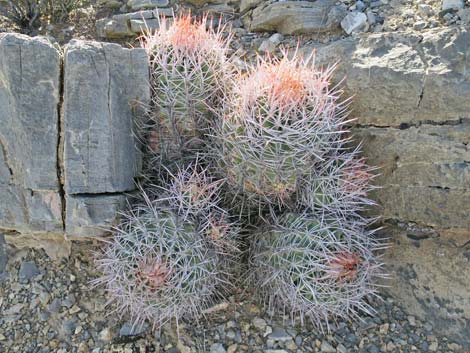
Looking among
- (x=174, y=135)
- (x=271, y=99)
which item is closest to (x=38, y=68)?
(x=174, y=135)

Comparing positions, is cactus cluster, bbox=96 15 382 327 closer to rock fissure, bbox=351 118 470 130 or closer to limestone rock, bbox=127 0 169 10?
rock fissure, bbox=351 118 470 130

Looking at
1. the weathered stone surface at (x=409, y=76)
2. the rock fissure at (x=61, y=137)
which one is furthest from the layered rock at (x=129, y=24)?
the weathered stone surface at (x=409, y=76)

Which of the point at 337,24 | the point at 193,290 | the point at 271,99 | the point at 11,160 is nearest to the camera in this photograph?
the point at 271,99

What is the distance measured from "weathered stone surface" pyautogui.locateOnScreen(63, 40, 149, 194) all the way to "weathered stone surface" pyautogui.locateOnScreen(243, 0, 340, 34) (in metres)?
1.30

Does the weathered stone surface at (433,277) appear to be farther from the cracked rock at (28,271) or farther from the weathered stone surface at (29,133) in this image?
the cracked rock at (28,271)

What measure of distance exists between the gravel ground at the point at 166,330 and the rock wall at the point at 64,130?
0.47m

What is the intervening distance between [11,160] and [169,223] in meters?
0.93

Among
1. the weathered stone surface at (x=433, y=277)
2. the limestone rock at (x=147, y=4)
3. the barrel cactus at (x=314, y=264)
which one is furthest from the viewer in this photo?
the limestone rock at (x=147, y=4)

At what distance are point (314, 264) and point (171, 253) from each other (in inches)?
27.9

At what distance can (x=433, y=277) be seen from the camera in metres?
2.89

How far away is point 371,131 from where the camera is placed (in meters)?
2.82

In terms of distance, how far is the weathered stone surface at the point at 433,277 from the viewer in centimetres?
278

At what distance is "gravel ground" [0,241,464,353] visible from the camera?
104 inches

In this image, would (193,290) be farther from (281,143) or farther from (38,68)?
(38,68)
